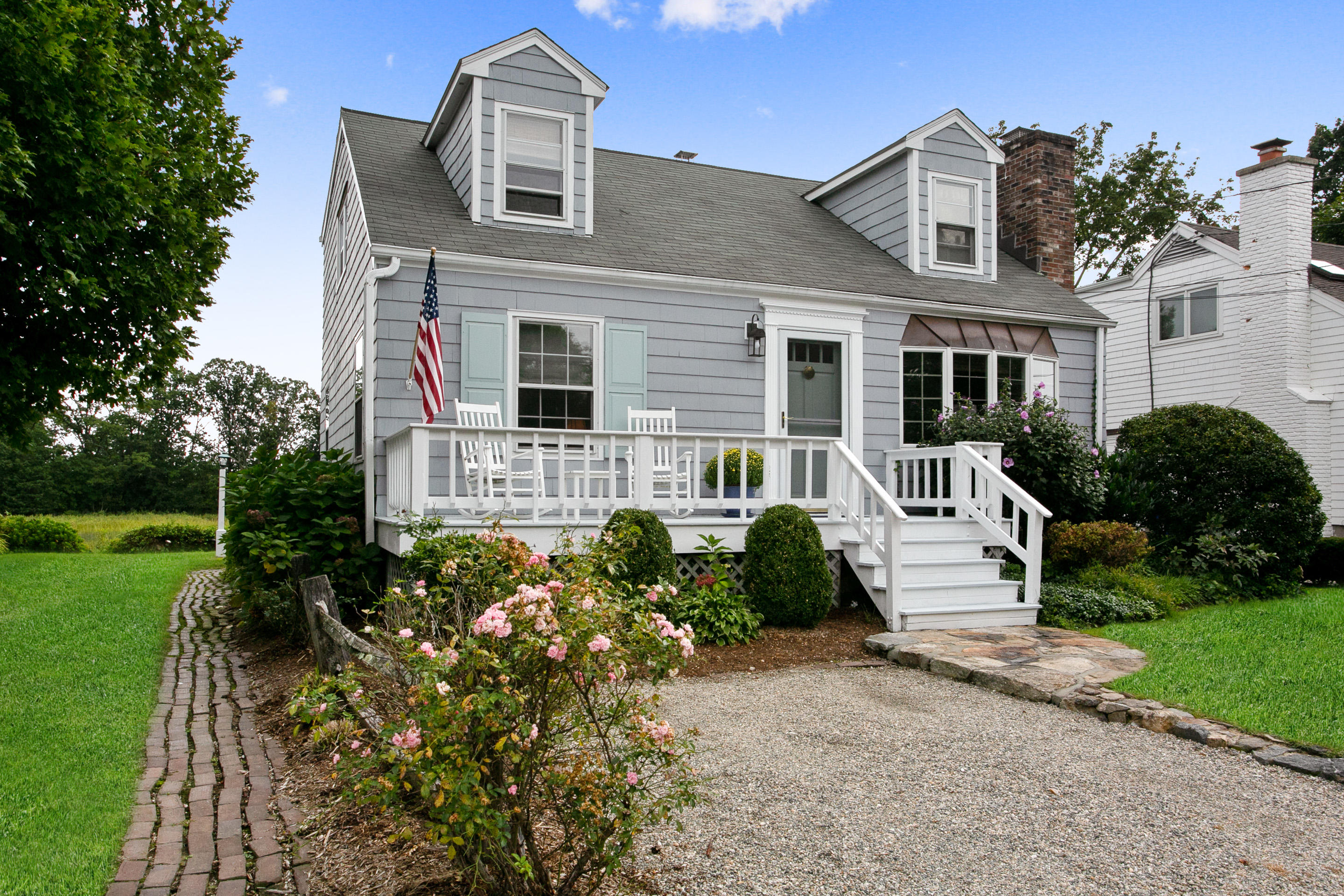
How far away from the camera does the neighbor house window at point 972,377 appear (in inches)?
413

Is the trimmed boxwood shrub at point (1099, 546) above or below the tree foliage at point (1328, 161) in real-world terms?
below

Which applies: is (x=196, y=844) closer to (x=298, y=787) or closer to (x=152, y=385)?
(x=298, y=787)

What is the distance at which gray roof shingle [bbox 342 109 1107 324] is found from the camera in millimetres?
8672

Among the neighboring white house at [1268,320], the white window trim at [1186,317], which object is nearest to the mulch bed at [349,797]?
the neighboring white house at [1268,320]

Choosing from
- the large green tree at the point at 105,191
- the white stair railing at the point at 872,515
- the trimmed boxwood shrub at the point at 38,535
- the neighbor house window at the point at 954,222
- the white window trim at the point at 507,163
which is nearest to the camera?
the large green tree at the point at 105,191

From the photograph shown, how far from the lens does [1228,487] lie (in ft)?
30.6

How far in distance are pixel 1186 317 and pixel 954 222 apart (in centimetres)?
780

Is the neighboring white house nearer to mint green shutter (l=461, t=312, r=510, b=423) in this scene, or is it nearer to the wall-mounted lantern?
the wall-mounted lantern

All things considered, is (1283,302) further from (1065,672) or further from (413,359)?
(413,359)

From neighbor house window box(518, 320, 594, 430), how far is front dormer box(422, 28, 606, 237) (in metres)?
1.29

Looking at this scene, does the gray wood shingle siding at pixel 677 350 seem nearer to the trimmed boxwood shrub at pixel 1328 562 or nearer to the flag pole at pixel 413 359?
the flag pole at pixel 413 359

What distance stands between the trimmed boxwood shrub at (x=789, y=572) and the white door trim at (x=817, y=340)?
7.74 ft

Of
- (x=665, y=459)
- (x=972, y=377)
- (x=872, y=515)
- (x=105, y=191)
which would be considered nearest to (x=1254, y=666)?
(x=872, y=515)

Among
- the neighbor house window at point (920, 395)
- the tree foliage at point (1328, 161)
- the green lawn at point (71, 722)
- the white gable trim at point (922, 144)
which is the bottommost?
the green lawn at point (71, 722)
